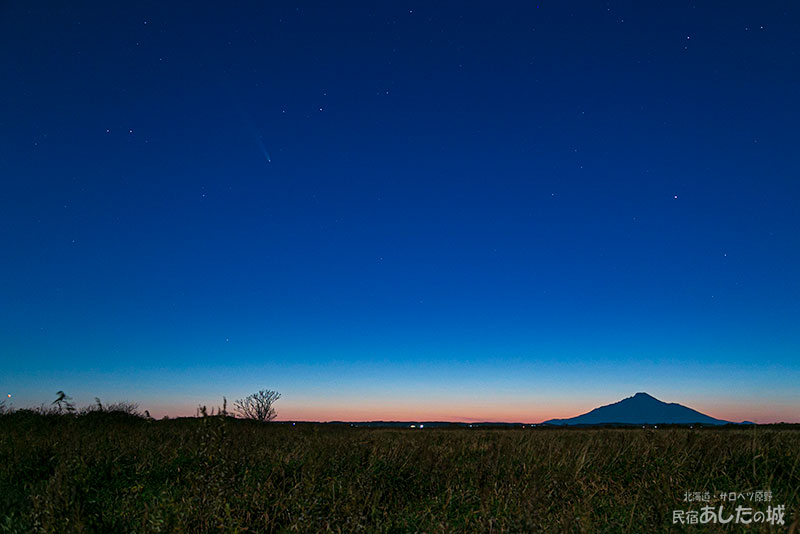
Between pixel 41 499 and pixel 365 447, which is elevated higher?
pixel 41 499

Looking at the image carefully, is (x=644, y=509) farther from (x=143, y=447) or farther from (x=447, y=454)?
(x=143, y=447)

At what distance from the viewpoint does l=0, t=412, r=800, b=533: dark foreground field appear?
484 centimetres

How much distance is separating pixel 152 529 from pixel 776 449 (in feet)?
34.6

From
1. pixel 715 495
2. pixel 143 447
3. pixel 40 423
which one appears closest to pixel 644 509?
pixel 715 495

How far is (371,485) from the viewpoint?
6.98 metres

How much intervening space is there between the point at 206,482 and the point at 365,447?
446cm

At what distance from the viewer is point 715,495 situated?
6148 mm

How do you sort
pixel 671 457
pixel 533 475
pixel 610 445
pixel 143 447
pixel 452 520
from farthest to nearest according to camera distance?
pixel 610 445
pixel 143 447
pixel 671 457
pixel 533 475
pixel 452 520

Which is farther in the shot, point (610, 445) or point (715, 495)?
point (610, 445)

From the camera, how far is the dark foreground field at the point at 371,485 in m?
4.84

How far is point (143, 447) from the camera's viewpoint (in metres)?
9.60

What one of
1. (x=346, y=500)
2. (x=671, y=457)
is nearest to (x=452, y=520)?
(x=346, y=500)

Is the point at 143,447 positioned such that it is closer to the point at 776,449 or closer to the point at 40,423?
the point at 40,423

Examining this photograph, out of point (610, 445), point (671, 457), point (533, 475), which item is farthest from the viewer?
point (610, 445)
